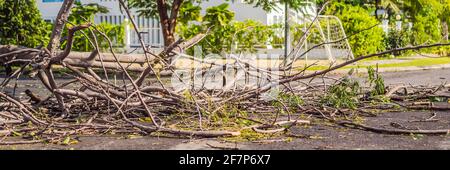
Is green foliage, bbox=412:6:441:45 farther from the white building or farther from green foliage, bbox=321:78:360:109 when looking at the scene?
green foliage, bbox=321:78:360:109

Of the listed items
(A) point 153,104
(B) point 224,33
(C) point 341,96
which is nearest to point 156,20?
(B) point 224,33

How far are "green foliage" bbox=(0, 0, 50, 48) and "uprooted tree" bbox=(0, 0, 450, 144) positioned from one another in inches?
321

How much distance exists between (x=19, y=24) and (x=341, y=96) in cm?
1060

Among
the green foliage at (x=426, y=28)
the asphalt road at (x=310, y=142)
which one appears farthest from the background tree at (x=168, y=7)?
the asphalt road at (x=310, y=142)

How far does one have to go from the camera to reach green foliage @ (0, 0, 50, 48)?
16734 millimetres

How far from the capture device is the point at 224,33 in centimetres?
2011

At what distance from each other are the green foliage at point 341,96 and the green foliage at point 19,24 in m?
9.76

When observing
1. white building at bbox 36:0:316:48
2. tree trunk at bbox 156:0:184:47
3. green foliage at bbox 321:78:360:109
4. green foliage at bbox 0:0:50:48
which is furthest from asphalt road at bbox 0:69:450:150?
white building at bbox 36:0:316:48

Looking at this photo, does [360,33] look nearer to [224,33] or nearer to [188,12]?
[224,33]

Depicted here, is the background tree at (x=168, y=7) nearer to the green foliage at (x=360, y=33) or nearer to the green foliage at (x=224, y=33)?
the green foliage at (x=224, y=33)

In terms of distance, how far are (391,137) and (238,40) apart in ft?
46.5

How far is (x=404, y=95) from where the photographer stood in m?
9.80

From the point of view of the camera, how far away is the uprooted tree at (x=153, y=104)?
22.1ft
